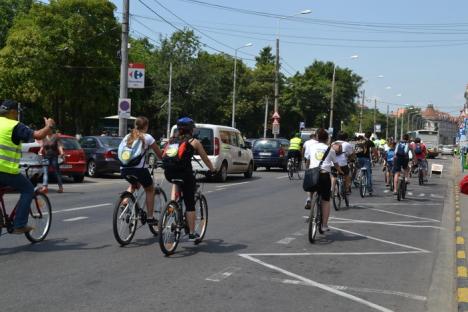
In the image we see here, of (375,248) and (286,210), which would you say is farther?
(286,210)

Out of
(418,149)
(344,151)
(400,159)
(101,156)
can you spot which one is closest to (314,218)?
(344,151)

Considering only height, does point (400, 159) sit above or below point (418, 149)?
below

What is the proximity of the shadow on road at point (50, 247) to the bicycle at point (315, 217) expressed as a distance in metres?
2.94

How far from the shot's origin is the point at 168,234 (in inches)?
292

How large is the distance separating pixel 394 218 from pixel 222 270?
21.5ft

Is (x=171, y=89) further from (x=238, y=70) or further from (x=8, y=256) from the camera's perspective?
(x=8, y=256)

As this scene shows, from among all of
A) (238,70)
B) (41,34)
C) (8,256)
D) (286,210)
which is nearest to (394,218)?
(286,210)

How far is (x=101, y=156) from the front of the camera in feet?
69.2

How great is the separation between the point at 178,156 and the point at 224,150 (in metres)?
13.1

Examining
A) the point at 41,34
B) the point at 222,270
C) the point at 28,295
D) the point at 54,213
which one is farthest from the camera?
the point at 41,34

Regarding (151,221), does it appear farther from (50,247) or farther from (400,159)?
(400,159)

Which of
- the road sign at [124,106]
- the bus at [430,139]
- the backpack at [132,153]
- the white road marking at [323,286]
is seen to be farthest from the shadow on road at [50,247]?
the bus at [430,139]

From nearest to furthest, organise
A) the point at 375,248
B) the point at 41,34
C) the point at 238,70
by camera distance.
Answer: the point at 375,248
the point at 41,34
the point at 238,70

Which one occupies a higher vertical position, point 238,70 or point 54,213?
point 238,70
